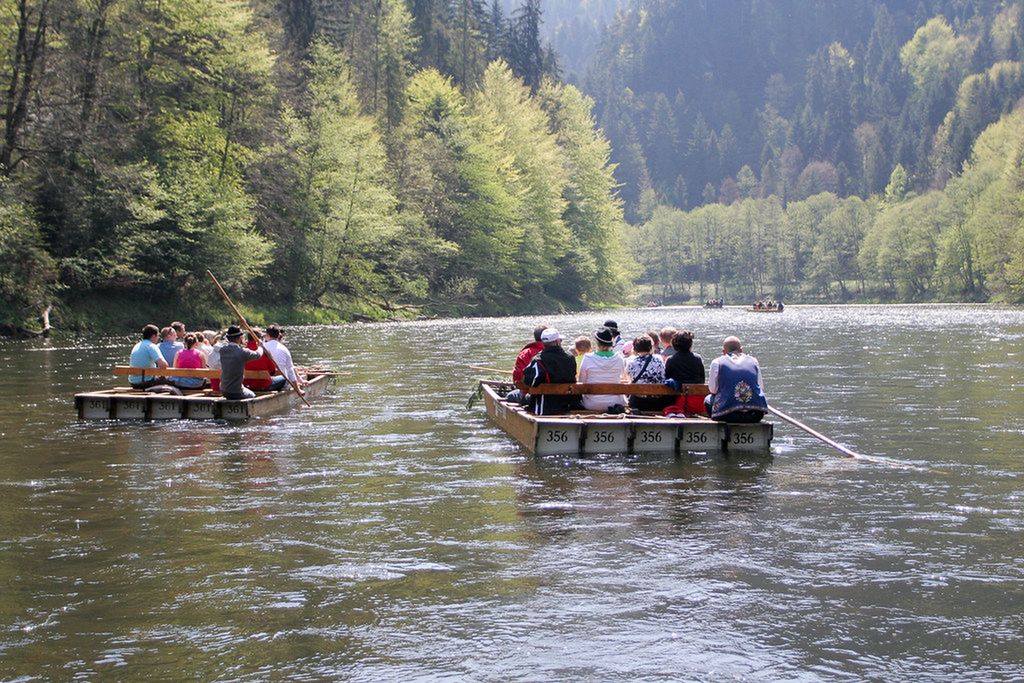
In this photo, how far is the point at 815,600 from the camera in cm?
906

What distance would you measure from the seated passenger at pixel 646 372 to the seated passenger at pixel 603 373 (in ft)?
0.58

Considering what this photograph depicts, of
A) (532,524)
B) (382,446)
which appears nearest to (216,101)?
(382,446)

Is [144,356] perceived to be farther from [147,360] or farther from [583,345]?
[583,345]

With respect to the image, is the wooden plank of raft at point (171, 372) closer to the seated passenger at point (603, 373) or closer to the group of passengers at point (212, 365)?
the group of passengers at point (212, 365)

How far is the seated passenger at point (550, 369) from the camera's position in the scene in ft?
55.8

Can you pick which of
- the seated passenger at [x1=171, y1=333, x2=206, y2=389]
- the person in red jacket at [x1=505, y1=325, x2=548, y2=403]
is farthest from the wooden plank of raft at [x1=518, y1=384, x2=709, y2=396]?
the seated passenger at [x1=171, y1=333, x2=206, y2=389]

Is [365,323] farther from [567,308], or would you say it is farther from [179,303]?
[567,308]

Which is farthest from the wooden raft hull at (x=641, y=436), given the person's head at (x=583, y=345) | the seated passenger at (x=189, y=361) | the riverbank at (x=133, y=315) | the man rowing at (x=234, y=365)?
the riverbank at (x=133, y=315)

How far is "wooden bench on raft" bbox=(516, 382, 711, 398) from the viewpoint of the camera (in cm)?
1698

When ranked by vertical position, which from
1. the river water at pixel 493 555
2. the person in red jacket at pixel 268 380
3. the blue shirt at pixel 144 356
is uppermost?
the blue shirt at pixel 144 356

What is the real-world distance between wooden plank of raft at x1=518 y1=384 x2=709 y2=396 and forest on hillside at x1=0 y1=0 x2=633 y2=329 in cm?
2961

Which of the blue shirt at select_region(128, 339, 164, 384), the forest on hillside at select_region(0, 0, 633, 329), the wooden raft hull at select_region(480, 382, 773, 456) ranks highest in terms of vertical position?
the forest on hillside at select_region(0, 0, 633, 329)

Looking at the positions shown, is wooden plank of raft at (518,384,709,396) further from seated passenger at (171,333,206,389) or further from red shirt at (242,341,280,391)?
seated passenger at (171,333,206,389)

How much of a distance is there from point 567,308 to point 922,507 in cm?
8100
